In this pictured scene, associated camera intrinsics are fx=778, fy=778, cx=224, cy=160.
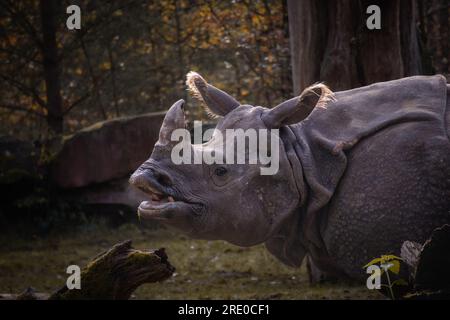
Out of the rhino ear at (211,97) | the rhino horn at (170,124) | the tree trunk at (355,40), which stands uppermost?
the tree trunk at (355,40)

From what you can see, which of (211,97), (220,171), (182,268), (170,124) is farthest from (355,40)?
(182,268)

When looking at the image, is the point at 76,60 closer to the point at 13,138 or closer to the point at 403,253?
the point at 13,138

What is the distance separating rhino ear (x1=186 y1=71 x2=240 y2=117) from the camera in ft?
14.4

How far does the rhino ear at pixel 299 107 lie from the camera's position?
4.10 meters

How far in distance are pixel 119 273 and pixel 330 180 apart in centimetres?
126

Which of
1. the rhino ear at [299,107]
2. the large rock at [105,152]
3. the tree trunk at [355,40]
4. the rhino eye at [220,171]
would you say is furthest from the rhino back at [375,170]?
the large rock at [105,152]

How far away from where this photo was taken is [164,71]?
525 inches

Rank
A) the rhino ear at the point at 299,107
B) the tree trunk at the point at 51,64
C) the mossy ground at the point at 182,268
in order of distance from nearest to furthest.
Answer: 1. the rhino ear at the point at 299,107
2. the mossy ground at the point at 182,268
3. the tree trunk at the point at 51,64

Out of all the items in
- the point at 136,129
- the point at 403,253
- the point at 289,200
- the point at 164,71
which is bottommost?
the point at 403,253

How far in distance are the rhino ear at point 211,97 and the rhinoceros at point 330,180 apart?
12mm

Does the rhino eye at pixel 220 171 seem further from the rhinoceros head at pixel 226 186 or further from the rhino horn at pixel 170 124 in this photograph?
the rhino horn at pixel 170 124

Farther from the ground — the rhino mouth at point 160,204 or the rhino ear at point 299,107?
the rhino ear at point 299,107
